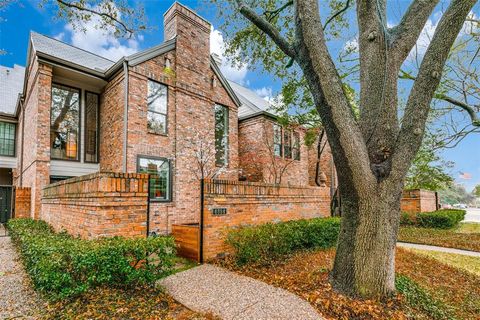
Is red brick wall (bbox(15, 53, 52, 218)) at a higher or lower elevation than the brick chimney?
lower

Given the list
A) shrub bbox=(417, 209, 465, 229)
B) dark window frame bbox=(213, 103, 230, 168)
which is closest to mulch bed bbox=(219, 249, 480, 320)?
dark window frame bbox=(213, 103, 230, 168)

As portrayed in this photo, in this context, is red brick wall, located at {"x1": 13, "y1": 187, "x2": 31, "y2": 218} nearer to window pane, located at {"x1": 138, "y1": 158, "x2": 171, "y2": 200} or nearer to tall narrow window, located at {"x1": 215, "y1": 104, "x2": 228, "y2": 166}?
window pane, located at {"x1": 138, "y1": 158, "x2": 171, "y2": 200}

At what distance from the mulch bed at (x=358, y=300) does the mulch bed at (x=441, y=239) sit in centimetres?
286

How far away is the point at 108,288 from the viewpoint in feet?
11.8

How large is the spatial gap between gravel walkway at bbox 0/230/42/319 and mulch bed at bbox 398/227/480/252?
416 inches

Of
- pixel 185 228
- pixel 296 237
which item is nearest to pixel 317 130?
pixel 296 237

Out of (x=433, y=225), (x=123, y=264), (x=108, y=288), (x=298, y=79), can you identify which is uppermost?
(x=298, y=79)

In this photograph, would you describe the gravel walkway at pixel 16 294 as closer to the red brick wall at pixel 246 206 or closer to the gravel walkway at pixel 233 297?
the gravel walkway at pixel 233 297

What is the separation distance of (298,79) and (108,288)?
8.94 metres

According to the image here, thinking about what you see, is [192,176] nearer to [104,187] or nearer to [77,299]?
[104,187]

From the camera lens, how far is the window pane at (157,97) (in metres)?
9.65

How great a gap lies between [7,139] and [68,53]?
20.9 feet

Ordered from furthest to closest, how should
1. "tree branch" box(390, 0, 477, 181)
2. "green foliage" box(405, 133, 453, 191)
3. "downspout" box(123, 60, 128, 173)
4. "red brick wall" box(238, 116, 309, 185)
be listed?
"green foliage" box(405, 133, 453, 191)
"red brick wall" box(238, 116, 309, 185)
"downspout" box(123, 60, 128, 173)
"tree branch" box(390, 0, 477, 181)

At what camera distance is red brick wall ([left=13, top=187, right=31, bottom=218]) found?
9.88 m
